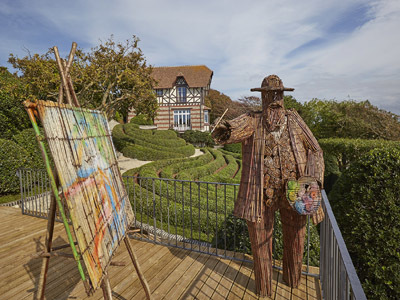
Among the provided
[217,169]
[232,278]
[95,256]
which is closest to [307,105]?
[217,169]

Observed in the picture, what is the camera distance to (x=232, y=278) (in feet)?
10.5

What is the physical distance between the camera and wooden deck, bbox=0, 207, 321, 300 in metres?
2.93

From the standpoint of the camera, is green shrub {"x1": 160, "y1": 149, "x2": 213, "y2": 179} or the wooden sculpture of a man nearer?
the wooden sculpture of a man

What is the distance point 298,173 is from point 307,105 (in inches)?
938

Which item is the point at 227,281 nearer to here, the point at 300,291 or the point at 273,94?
the point at 300,291

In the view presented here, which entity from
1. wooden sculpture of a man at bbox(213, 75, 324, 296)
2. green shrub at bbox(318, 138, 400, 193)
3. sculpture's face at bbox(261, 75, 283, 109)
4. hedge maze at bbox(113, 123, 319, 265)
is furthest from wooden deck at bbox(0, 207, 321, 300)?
green shrub at bbox(318, 138, 400, 193)

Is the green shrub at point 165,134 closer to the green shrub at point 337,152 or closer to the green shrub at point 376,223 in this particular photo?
the green shrub at point 337,152

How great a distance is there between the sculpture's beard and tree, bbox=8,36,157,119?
29.9 feet

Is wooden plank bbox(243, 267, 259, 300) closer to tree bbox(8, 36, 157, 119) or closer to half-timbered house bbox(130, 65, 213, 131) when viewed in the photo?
tree bbox(8, 36, 157, 119)

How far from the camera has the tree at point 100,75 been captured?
10.5 metres

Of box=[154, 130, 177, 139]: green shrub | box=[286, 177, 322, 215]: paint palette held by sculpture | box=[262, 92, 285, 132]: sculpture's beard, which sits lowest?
box=[154, 130, 177, 139]: green shrub

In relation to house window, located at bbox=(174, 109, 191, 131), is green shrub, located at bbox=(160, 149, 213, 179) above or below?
below

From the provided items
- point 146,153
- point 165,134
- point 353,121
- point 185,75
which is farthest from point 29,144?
point 185,75

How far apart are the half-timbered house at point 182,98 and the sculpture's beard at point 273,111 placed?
25.7 metres
